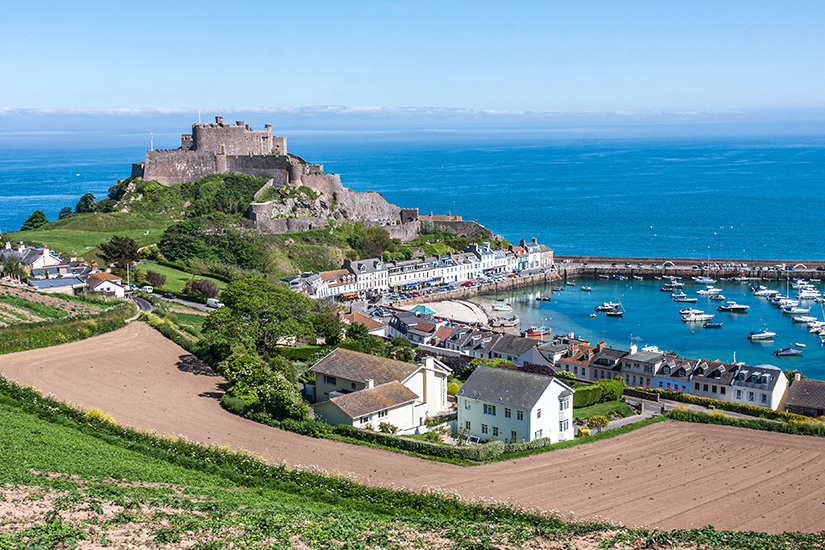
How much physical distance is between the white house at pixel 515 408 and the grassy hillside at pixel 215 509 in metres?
6.61

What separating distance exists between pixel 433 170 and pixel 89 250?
5590 inches

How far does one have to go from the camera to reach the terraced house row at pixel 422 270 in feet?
175

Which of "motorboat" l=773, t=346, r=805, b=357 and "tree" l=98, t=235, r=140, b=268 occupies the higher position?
"tree" l=98, t=235, r=140, b=268

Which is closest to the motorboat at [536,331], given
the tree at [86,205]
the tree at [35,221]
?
the tree at [86,205]

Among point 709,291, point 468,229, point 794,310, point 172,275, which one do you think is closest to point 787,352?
point 794,310

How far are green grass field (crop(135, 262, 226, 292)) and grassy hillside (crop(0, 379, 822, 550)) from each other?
2575 centimetres

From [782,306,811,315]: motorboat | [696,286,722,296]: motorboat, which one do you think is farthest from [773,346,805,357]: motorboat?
[696,286,722,296]: motorboat

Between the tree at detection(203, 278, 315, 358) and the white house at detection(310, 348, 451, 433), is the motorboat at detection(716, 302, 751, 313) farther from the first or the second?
the white house at detection(310, 348, 451, 433)

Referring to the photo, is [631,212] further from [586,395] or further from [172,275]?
[586,395]

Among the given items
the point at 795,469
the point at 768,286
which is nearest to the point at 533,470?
the point at 795,469

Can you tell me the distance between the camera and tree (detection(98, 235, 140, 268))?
47.2 m

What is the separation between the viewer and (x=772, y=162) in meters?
188

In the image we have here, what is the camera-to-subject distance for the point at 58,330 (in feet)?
102

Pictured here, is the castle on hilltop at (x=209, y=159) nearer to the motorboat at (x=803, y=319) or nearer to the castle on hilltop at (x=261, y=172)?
the castle on hilltop at (x=261, y=172)
